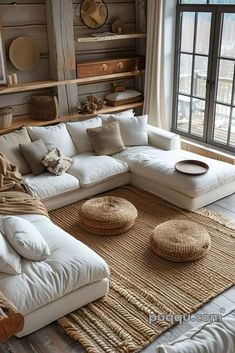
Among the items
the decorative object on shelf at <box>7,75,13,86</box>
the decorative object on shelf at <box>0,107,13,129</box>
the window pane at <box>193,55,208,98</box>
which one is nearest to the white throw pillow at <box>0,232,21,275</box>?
the decorative object on shelf at <box>0,107,13,129</box>

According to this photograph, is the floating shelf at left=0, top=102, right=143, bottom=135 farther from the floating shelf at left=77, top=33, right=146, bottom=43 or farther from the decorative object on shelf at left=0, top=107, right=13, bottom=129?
the floating shelf at left=77, top=33, right=146, bottom=43

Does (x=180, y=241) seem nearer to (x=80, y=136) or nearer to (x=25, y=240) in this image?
(x=25, y=240)

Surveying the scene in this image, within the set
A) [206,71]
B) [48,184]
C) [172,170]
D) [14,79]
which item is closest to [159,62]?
[206,71]

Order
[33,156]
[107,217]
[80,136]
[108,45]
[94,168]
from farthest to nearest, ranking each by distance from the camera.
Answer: [108,45], [80,136], [94,168], [33,156], [107,217]

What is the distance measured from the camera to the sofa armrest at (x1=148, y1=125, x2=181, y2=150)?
4629mm

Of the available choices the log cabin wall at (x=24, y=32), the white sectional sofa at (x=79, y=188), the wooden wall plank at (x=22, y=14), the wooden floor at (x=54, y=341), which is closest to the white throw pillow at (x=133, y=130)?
the white sectional sofa at (x=79, y=188)

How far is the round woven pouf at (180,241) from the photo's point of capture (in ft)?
10.3

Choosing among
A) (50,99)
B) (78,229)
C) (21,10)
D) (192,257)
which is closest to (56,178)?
(78,229)

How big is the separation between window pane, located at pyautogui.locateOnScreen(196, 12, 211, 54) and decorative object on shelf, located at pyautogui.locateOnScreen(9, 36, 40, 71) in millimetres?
1927

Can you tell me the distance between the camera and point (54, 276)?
2.55m

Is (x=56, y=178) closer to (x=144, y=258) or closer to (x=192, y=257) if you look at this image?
(x=144, y=258)

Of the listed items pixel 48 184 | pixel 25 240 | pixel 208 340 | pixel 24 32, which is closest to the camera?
pixel 208 340

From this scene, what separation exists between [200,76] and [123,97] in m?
1.03

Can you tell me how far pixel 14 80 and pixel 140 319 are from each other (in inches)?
114
